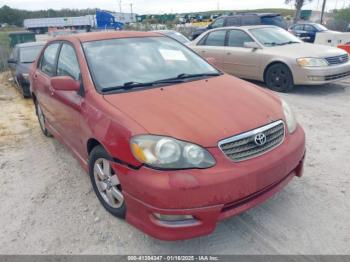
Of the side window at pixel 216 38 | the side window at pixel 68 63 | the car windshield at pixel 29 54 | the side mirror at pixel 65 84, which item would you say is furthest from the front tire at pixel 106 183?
the car windshield at pixel 29 54

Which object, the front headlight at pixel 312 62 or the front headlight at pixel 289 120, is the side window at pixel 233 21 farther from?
the front headlight at pixel 289 120

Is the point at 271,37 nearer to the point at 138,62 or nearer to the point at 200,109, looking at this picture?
the point at 138,62

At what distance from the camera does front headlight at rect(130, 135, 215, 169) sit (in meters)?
Result: 2.27

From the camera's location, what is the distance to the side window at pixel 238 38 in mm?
7863

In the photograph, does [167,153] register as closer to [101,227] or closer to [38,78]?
[101,227]

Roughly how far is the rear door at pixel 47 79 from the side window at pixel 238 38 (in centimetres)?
496

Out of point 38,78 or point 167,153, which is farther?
point 38,78

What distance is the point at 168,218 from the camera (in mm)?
2309

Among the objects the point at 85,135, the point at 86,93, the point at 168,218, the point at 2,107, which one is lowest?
the point at 2,107

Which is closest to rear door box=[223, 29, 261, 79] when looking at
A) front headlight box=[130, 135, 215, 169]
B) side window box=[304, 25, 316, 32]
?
front headlight box=[130, 135, 215, 169]

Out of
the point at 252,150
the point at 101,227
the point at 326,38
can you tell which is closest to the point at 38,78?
the point at 101,227

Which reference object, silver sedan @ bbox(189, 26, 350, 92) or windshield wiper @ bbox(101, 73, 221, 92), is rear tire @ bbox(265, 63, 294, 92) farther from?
windshield wiper @ bbox(101, 73, 221, 92)

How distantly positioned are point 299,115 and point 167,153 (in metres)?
3.97

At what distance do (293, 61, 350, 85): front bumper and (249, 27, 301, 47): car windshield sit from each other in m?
1.25
